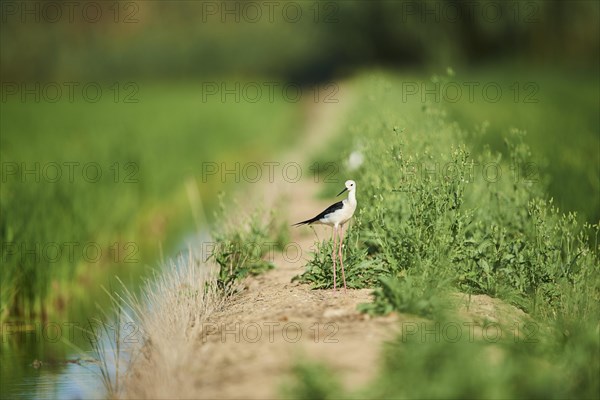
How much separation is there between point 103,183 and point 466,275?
22.8 feet

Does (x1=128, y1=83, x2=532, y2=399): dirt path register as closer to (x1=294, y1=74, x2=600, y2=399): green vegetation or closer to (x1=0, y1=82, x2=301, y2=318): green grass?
(x1=294, y1=74, x2=600, y2=399): green vegetation

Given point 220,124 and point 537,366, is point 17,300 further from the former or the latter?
point 220,124

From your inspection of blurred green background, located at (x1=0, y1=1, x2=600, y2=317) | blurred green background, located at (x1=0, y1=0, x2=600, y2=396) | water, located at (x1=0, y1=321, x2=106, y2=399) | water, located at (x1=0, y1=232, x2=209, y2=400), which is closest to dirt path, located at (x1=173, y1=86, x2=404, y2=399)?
water, located at (x1=0, y1=232, x2=209, y2=400)

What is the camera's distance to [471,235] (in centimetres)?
744

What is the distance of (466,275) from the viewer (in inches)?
257

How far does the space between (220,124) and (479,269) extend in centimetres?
1648

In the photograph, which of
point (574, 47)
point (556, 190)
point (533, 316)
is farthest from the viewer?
point (574, 47)

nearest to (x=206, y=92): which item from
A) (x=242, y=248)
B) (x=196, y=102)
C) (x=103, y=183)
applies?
(x=196, y=102)

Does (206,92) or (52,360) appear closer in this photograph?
(52,360)

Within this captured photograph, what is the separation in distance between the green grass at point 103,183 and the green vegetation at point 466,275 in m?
2.91

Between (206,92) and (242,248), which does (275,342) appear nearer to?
(242,248)

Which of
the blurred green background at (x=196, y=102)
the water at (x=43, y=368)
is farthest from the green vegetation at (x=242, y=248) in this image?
the blurred green background at (x=196, y=102)

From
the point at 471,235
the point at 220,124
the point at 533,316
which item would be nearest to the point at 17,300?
the point at 471,235

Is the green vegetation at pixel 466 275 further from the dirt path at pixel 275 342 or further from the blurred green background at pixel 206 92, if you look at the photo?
the blurred green background at pixel 206 92
